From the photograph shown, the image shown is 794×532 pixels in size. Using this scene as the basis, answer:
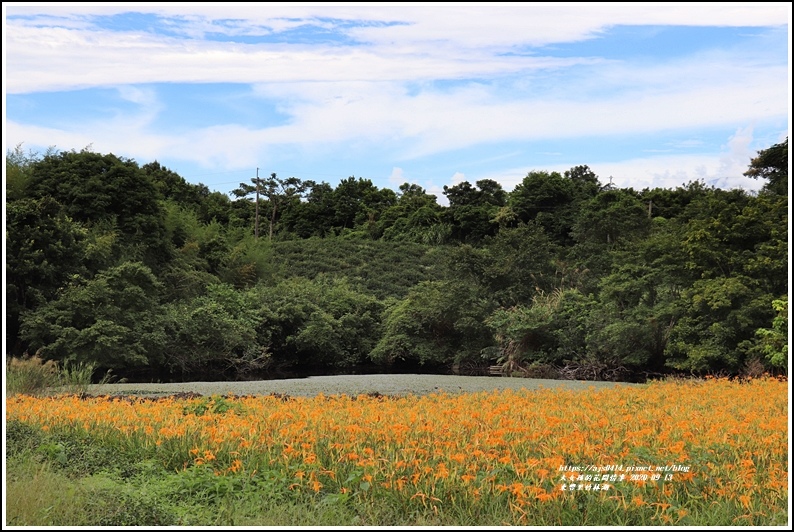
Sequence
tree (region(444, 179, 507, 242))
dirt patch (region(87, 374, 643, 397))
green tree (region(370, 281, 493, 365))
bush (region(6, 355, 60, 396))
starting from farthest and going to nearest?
tree (region(444, 179, 507, 242)) → green tree (region(370, 281, 493, 365)) → dirt patch (region(87, 374, 643, 397)) → bush (region(6, 355, 60, 396))

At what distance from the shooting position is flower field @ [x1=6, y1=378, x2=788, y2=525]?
404cm

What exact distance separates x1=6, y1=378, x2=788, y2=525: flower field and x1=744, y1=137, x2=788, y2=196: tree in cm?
1282

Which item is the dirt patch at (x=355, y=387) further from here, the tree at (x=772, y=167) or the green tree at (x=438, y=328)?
the tree at (x=772, y=167)

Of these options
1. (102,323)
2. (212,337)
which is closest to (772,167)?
(212,337)

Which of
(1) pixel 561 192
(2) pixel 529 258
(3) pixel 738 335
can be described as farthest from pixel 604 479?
(1) pixel 561 192

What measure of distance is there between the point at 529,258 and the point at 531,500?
17.8m

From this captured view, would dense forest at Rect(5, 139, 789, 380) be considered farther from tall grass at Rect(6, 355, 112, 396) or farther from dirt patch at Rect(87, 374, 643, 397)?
tall grass at Rect(6, 355, 112, 396)

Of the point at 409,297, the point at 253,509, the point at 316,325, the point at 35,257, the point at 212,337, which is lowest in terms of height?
the point at 253,509

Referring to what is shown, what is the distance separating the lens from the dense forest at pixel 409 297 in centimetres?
1572

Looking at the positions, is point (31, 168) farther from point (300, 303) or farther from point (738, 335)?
point (738, 335)

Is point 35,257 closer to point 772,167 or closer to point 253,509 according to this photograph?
point 253,509

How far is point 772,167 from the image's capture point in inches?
778

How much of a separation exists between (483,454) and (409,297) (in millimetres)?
18252

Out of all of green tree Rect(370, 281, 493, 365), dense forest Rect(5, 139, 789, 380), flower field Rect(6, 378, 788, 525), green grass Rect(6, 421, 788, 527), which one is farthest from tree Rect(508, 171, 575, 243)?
green grass Rect(6, 421, 788, 527)
